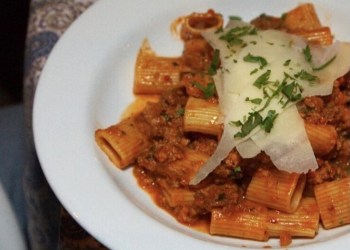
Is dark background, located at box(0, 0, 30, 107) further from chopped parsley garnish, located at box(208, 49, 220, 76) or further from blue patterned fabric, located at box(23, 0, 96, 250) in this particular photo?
chopped parsley garnish, located at box(208, 49, 220, 76)

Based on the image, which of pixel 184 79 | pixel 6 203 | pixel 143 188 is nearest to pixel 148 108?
pixel 184 79

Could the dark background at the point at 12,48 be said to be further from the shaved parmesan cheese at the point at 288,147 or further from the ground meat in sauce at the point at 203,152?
the shaved parmesan cheese at the point at 288,147

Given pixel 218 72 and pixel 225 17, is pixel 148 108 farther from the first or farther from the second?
pixel 225 17

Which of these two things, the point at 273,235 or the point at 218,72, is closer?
the point at 273,235

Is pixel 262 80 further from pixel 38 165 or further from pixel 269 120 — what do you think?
pixel 38 165

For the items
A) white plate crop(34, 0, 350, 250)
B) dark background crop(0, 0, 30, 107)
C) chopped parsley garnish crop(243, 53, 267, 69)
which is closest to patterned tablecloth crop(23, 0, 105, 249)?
white plate crop(34, 0, 350, 250)

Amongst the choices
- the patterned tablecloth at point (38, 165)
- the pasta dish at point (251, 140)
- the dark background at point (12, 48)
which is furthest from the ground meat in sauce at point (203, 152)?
the dark background at point (12, 48)
